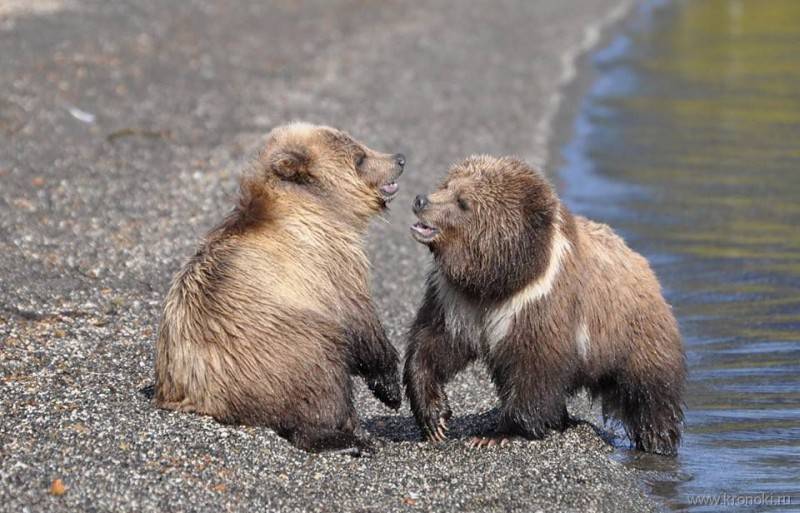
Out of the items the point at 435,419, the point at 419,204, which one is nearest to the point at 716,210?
the point at 435,419

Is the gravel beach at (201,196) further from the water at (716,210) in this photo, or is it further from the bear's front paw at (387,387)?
the water at (716,210)

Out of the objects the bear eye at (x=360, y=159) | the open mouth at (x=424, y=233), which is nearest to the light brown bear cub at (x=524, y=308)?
the open mouth at (x=424, y=233)

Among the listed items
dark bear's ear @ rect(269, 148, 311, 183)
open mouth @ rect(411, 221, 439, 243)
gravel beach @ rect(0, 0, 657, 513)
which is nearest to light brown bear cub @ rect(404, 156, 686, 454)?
open mouth @ rect(411, 221, 439, 243)

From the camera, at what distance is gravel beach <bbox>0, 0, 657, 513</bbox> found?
21.2ft

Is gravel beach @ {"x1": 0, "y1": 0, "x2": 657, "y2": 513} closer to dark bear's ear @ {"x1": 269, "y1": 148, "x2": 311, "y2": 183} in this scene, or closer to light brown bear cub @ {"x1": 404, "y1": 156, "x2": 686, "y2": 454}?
light brown bear cub @ {"x1": 404, "y1": 156, "x2": 686, "y2": 454}

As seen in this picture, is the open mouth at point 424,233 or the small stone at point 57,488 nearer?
the small stone at point 57,488

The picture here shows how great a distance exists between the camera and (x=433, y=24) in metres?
24.9

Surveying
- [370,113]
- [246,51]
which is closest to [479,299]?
[370,113]

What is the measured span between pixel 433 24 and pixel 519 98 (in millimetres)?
5569

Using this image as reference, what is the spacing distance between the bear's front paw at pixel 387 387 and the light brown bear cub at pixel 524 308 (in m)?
0.07

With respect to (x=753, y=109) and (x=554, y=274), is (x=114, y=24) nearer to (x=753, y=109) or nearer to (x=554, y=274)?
(x=753, y=109)

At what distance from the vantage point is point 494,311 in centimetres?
713

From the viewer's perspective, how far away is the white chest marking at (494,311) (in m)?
7.09

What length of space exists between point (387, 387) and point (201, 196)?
5867mm
